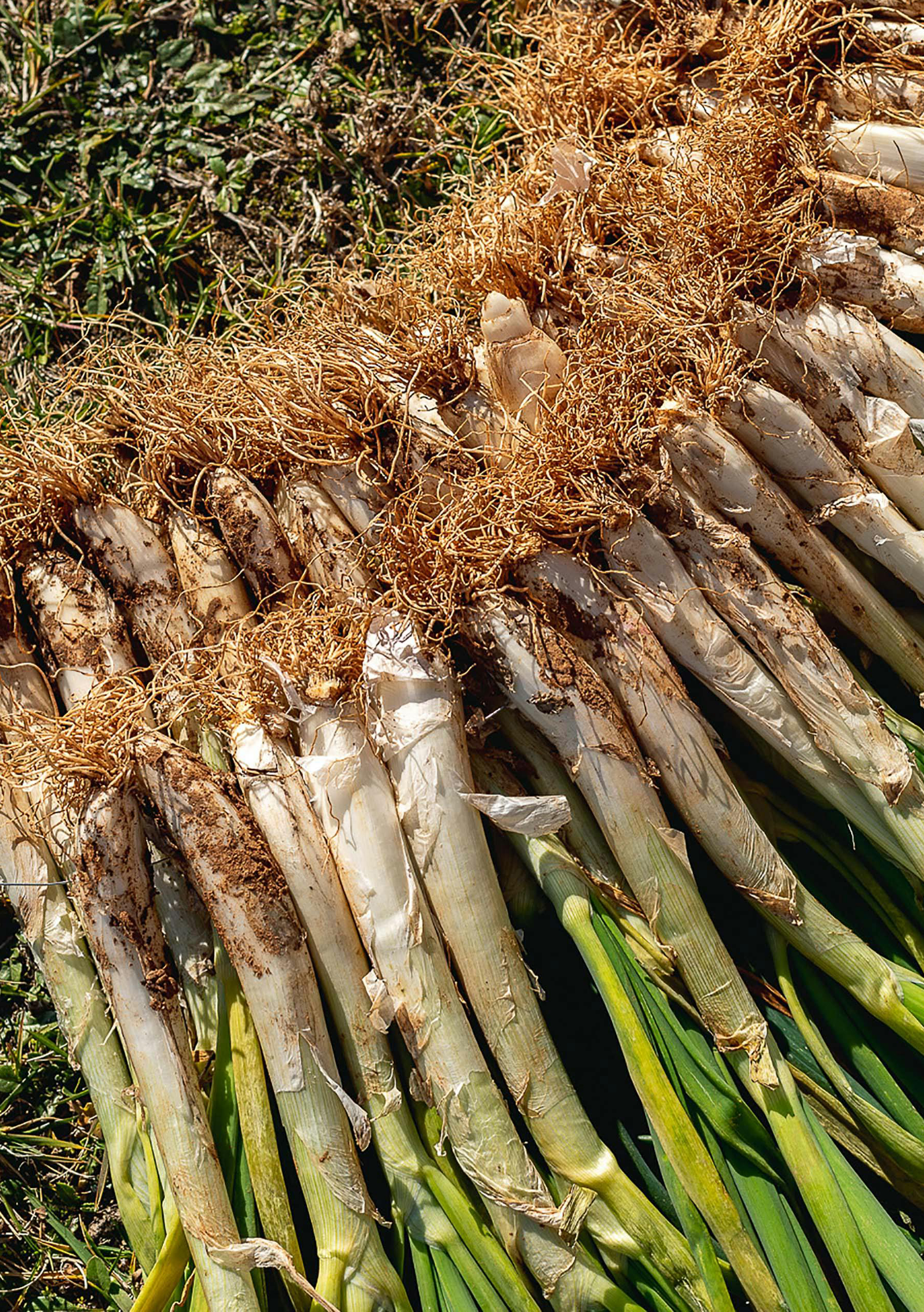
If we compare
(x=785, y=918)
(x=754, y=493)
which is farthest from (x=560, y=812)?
(x=754, y=493)

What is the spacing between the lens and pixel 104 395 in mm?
1823

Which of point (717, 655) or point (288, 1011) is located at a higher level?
point (717, 655)

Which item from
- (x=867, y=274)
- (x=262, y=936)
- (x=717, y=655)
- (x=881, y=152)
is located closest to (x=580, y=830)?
(x=717, y=655)

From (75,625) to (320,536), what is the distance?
0.44m

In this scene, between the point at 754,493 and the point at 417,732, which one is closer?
the point at 417,732

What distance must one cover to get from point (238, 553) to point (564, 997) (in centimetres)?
96

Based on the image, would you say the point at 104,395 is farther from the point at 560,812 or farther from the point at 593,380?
the point at 560,812

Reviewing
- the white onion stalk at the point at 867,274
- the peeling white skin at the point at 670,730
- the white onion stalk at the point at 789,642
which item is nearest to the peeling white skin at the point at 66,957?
the peeling white skin at the point at 670,730

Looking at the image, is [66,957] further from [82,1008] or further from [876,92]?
[876,92]

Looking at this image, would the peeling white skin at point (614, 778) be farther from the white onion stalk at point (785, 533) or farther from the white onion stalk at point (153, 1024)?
the white onion stalk at point (153, 1024)

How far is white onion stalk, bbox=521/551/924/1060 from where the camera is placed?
159 cm

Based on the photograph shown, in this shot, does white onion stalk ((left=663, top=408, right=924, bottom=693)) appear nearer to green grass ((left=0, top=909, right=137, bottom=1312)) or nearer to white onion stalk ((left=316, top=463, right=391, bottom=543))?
white onion stalk ((left=316, top=463, right=391, bottom=543))

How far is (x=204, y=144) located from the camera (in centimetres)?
226

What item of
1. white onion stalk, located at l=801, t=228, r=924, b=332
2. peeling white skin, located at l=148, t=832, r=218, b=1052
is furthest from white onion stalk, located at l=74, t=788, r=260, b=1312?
white onion stalk, located at l=801, t=228, r=924, b=332
